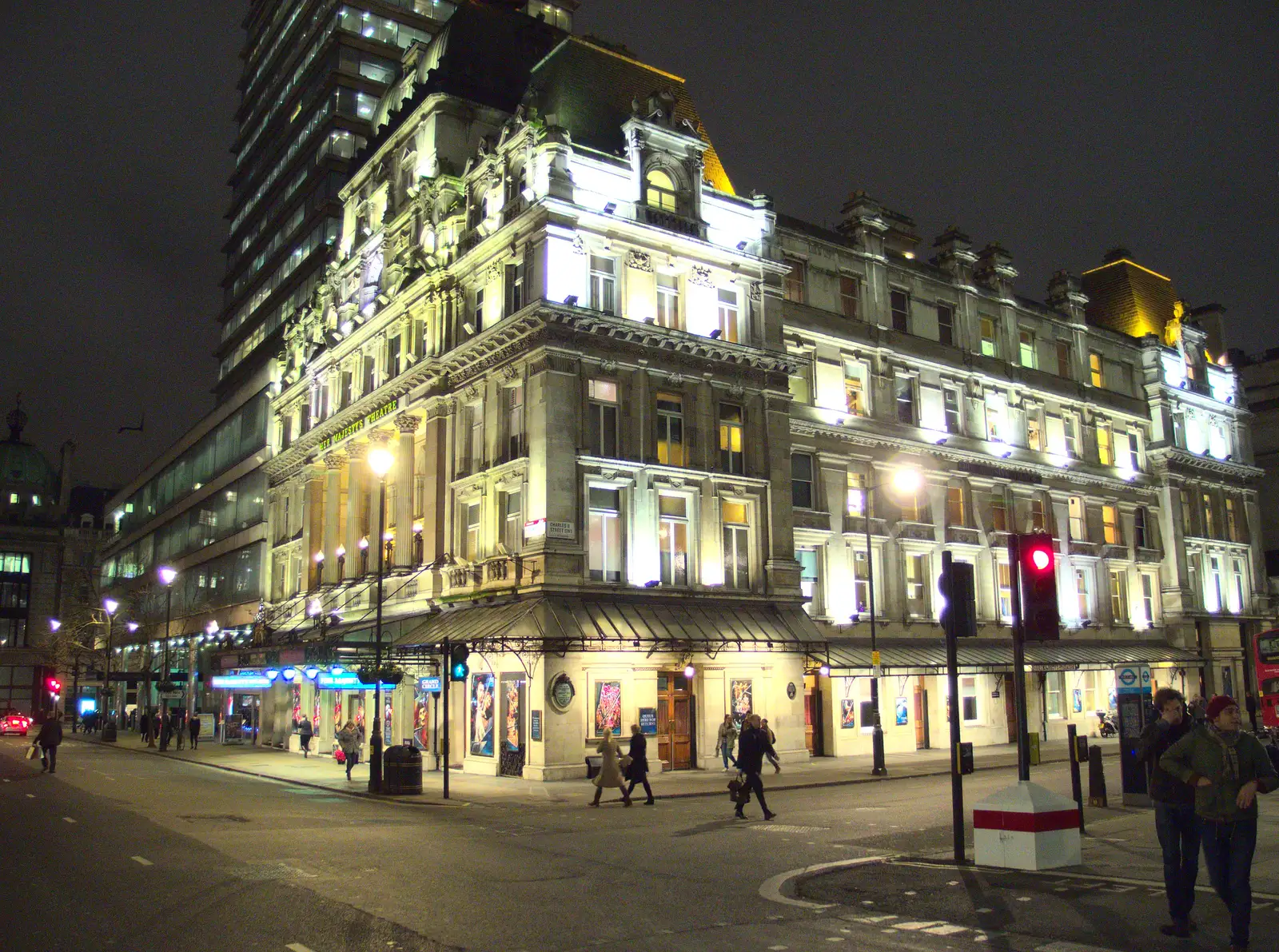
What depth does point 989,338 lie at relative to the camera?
51531mm

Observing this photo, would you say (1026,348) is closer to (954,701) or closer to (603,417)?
(603,417)

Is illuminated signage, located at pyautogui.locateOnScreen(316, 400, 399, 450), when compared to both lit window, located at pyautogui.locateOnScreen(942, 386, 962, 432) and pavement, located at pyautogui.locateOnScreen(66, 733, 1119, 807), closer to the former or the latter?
pavement, located at pyautogui.locateOnScreen(66, 733, 1119, 807)

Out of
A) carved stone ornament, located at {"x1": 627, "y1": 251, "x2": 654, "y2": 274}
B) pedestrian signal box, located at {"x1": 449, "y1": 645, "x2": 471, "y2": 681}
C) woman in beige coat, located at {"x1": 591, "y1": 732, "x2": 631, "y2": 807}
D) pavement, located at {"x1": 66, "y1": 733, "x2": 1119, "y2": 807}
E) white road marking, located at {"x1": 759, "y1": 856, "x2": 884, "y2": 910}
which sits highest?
carved stone ornament, located at {"x1": 627, "y1": 251, "x2": 654, "y2": 274}

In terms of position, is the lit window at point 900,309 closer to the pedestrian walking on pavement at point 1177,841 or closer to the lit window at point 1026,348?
the lit window at point 1026,348

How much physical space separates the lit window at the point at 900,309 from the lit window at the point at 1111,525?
1518cm

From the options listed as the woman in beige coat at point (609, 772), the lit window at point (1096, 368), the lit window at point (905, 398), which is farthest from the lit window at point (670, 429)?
the lit window at point (1096, 368)

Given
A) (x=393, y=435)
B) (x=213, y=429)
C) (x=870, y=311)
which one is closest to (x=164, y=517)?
(x=213, y=429)

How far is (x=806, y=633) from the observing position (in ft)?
125

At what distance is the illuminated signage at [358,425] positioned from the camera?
43.7 meters

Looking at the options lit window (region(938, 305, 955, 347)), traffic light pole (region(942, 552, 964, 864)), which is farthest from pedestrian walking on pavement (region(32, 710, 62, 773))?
lit window (region(938, 305, 955, 347))

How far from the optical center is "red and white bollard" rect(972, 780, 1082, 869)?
13.5 meters

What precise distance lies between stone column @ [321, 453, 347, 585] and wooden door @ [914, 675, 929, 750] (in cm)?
2534

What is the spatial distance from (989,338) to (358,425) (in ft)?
95.6

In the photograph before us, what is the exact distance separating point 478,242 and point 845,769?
72.1ft
